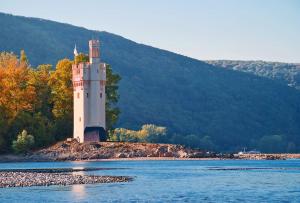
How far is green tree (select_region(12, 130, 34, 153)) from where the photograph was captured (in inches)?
4397

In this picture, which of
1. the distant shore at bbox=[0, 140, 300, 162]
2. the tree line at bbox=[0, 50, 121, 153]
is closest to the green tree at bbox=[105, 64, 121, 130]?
the tree line at bbox=[0, 50, 121, 153]

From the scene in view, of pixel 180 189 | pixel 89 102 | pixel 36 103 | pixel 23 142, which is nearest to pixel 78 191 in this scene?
pixel 180 189

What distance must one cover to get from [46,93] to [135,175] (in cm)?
4493

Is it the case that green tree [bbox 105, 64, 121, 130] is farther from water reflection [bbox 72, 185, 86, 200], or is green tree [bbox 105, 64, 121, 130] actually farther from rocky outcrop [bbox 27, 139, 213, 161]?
water reflection [bbox 72, 185, 86, 200]

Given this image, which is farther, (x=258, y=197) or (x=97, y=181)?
(x=97, y=181)

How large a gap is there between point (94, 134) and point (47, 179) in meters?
44.4

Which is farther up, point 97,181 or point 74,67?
point 74,67

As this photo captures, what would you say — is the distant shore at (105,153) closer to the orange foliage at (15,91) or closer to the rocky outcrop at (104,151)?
the rocky outcrop at (104,151)

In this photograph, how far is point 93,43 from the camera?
376 ft

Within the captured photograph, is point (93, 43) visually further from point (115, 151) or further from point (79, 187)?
point (79, 187)

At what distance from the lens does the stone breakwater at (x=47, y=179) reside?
2539 inches

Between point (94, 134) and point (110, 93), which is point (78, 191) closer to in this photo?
point (94, 134)

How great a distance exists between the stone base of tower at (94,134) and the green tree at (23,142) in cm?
676

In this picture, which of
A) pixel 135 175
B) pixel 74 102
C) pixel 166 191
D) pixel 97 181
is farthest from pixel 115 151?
pixel 166 191
